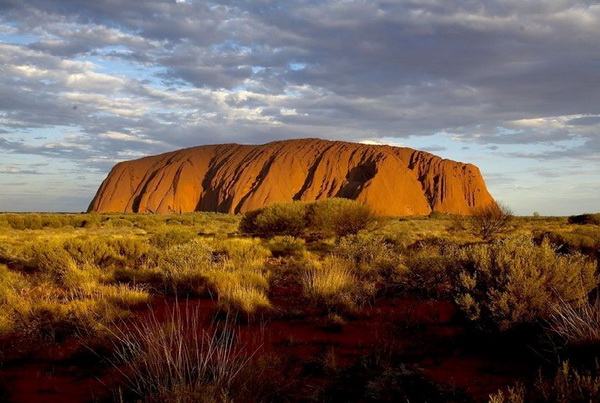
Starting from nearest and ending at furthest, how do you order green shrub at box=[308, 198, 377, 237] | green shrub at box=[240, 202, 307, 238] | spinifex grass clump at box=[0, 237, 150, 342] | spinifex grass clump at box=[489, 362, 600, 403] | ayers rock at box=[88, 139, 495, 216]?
spinifex grass clump at box=[489, 362, 600, 403] < spinifex grass clump at box=[0, 237, 150, 342] < green shrub at box=[308, 198, 377, 237] < green shrub at box=[240, 202, 307, 238] < ayers rock at box=[88, 139, 495, 216]

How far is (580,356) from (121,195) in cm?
7218

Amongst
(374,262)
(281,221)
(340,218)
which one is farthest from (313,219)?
(374,262)

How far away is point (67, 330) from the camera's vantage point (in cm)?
641

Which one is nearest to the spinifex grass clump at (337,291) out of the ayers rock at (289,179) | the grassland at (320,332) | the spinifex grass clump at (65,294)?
the grassland at (320,332)

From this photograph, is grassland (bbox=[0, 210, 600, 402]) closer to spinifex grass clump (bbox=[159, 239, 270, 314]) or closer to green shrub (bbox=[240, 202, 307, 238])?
spinifex grass clump (bbox=[159, 239, 270, 314])

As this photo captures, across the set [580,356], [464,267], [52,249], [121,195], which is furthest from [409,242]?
[121,195]

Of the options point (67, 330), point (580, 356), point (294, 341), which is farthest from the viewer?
point (67, 330)

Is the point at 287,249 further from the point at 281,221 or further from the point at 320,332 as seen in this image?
the point at 320,332

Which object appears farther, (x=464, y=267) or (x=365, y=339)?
(x=464, y=267)

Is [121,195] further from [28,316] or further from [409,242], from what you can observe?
[28,316]

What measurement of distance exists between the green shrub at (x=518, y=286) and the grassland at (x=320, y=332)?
0.02 meters

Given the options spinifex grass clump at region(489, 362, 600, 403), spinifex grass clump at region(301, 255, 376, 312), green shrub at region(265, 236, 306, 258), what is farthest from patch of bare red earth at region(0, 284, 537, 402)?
green shrub at region(265, 236, 306, 258)

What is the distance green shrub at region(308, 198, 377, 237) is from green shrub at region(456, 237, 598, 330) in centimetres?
1491

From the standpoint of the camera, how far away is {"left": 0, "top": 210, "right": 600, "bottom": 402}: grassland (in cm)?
395
